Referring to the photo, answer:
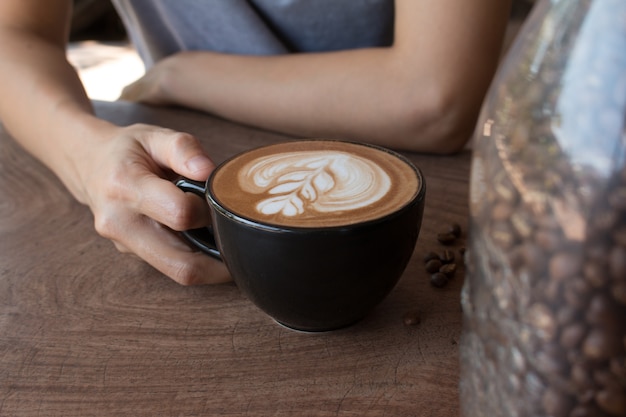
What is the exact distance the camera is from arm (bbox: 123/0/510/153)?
996 mm

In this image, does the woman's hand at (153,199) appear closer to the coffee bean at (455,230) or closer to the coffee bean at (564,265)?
the coffee bean at (455,230)

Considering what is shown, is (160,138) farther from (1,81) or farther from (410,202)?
(1,81)

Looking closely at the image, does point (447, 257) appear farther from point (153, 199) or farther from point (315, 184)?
point (153, 199)

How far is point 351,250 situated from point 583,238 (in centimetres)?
23

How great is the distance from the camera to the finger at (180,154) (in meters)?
0.66

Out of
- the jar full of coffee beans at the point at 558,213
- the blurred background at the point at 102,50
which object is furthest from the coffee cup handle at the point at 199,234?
the blurred background at the point at 102,50

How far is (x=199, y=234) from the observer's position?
67 centimetres

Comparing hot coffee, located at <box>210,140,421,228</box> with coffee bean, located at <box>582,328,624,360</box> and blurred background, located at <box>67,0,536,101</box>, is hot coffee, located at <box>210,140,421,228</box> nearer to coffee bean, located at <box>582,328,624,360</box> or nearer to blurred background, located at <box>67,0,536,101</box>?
coffee bean, located at <box>582,328,624,360</box>

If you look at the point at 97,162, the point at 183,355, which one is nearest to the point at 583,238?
the point at 183,355

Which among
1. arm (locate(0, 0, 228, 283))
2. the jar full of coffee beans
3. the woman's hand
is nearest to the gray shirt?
arm (locate(0, 0, 228, 283))

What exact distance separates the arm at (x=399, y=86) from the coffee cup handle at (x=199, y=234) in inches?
16.9

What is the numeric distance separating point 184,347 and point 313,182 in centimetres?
19

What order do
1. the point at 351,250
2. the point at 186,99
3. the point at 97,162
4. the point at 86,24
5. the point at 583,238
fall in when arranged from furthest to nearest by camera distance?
the point at 86,24
the point at 186,99
the point at 97,162
the point at 351,250
the point at 583,238

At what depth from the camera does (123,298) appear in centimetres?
65
